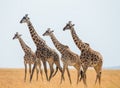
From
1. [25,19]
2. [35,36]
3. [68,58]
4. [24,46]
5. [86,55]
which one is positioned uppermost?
[25,19]

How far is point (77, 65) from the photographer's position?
21.6 meters


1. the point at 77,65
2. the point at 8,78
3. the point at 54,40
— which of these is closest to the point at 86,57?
the point at 77,65

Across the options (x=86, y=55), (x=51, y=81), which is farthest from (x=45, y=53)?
(x=86, y=55)

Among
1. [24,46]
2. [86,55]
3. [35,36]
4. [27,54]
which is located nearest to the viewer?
[86,55]

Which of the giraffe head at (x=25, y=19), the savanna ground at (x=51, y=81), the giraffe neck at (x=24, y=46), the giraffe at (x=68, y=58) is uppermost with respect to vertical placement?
the giraffe head at (x=25, y=19)

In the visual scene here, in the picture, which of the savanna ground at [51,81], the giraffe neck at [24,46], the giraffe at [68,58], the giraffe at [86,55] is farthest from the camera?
the giraffe neck at [24,46]

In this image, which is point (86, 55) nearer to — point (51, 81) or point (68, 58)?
point (68, 58)

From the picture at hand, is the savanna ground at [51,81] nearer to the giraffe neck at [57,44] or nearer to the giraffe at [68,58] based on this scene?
the giraffe at [68,58]

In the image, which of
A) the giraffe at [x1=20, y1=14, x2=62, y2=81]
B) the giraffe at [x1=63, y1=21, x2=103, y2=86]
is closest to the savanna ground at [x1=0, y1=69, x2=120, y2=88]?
the giraffe at [x1=20, y1=14, x2=62, y2=81]

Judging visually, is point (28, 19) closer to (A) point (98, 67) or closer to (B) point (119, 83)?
(A) point (98, 67)

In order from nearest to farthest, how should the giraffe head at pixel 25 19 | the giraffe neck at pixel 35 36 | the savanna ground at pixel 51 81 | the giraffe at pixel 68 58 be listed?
the giraffe at pixel 68 58 → the savanna ground at pixel 51 81 → the giraffe neck at pixel 35 36 → the giraffe head at pixel 25 19

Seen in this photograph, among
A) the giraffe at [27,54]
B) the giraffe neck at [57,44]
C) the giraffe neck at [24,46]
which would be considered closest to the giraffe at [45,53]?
the giraffe neck at [57,44]

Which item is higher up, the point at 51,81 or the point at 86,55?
the point at 86,55

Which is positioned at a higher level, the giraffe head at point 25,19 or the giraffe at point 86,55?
the giraffe head at point 25,19
